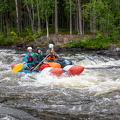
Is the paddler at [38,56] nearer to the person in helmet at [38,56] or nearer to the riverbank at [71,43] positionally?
the person in helmet at [38,56]

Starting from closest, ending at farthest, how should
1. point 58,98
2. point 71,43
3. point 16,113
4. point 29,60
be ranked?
point 16,113
point 58,98
point 29,60
point 71,43

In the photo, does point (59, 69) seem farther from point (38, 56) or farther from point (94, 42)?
point (94, 42)

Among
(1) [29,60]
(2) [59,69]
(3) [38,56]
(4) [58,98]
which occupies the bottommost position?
(4) [58,98]

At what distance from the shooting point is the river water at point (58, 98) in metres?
4.29

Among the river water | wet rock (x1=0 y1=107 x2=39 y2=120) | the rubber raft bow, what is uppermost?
the rubber raft bow

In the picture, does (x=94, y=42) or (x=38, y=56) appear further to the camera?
(x=94, y=42)

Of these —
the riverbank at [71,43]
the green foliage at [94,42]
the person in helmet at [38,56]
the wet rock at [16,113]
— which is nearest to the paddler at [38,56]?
the person in helmet at [38,56]

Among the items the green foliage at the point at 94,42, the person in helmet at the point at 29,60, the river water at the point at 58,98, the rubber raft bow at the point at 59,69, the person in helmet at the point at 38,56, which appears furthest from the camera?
the green foliage at the point at 94,42

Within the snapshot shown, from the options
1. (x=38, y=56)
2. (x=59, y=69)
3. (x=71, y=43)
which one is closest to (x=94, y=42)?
(x=71, y=43)

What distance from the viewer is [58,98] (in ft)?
17.7

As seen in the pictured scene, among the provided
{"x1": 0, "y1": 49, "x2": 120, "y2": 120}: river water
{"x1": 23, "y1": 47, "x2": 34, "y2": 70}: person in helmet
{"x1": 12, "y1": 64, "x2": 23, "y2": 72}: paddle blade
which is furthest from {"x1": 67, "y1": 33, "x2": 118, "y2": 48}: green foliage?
{"x1": 0, "y1": 49, "x2": 120, "y2": 120}: river water

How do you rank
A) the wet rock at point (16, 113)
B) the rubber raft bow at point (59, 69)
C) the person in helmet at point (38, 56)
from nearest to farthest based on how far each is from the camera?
the wet rock at point (16, 113) → the rubber raft bow at point (59, 69) → the person in helmet at point (38, 56)

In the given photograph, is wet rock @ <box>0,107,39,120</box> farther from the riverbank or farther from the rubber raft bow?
the riverbank

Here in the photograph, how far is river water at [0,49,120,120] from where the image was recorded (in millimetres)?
4285
